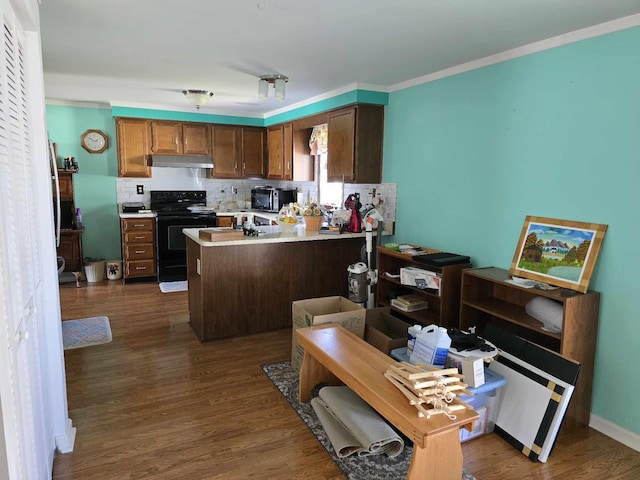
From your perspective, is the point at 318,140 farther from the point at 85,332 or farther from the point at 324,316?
the point at 85,332

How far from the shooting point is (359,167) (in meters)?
4.18

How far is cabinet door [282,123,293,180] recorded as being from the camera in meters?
5.52

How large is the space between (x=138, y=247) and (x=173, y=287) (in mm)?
713

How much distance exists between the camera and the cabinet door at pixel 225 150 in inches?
241

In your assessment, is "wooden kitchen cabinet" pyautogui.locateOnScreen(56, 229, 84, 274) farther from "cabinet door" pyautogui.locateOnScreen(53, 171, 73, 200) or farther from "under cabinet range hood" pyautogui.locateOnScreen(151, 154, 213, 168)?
"under cabinet range hood" pyautogui.locateOnScreen(151, 154, 213, 168)

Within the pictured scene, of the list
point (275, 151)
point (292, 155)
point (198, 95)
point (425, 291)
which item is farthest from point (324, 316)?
point (275, 151)

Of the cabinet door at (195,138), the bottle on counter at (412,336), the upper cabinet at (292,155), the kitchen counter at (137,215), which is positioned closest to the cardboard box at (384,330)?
the bottle on counter at (412,336)

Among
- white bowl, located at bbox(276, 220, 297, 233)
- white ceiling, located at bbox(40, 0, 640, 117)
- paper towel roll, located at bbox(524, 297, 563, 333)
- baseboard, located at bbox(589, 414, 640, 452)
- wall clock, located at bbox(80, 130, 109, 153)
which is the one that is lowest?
baseboard, located at bbox(589, 414, 640, 452)

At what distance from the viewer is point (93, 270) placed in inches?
220

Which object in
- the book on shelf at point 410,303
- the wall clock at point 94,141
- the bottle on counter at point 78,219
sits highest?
the wall clock at point 94,141

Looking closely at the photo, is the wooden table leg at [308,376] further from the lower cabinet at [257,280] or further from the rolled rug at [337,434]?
the lower cabinet at [257,280]

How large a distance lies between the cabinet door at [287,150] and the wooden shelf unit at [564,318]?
10.4 feet

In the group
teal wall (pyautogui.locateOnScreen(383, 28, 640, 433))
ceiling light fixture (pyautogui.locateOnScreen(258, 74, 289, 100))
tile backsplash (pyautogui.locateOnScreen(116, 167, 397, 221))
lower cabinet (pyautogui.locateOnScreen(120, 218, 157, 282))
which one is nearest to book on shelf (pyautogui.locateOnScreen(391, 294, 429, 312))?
teal wall (pyautogui.locateOnScreen(383, 28, 640, 433))

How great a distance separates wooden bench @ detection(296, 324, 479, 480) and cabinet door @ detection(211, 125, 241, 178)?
4026 millimetres
